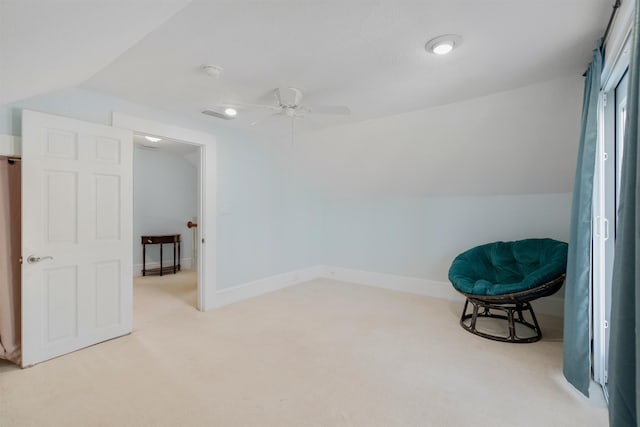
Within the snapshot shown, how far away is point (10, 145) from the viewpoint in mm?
2393

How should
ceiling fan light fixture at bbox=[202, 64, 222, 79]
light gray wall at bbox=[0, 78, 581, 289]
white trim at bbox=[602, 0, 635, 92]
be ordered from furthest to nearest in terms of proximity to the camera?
light gray wall at bbox=[0, 78, 581, 289], ceiling fan light fixture at bbox=[202, 64, 222, 79], white trim at bbox=[602, 0, 635, 92]

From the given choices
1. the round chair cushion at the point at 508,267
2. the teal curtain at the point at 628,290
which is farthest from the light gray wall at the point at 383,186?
the teal curtain at the point at 628,290

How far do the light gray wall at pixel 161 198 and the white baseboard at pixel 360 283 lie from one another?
292 cm

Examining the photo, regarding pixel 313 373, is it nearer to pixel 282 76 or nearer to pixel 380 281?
pixel 282 76

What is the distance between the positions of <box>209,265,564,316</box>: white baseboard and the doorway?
4.53 feet

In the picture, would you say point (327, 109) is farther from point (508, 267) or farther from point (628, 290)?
point (508, 267)

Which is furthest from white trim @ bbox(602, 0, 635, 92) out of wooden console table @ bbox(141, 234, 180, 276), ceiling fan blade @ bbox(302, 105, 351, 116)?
wooden console table @ bbox(141, 234, 180, 276)

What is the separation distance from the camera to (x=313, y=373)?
2.32m

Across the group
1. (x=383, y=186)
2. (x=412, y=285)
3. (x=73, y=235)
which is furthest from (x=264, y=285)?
(x=73, y=235)

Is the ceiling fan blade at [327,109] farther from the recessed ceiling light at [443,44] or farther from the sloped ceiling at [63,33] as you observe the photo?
the sloped ceiling at [63,33]

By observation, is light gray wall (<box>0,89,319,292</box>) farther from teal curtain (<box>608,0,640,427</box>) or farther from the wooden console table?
teal curtain (<box>608,0,640,427</box>)

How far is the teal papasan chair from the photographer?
2.75m

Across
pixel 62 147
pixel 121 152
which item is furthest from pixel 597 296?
pixel 62 147

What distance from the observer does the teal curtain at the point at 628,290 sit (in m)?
0.95
